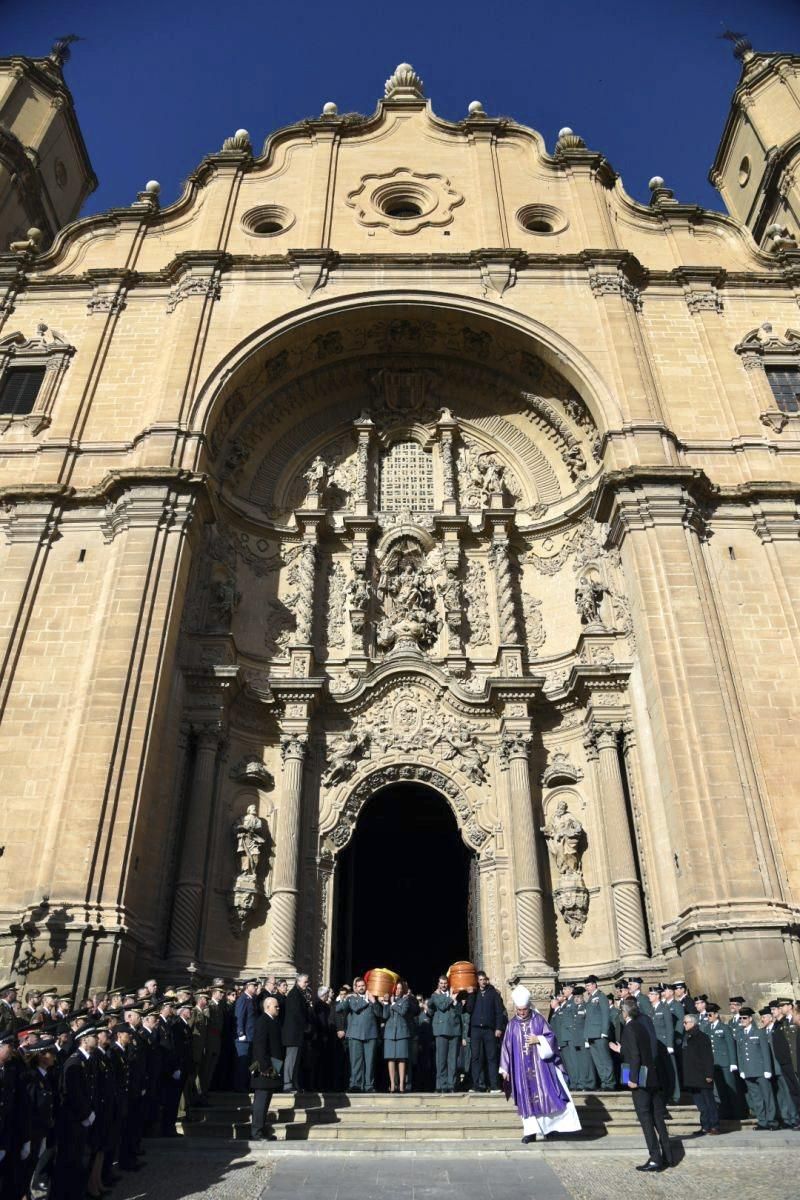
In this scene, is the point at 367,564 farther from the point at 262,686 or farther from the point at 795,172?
the point at 795,172

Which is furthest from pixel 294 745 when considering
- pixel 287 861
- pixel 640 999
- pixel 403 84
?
pixel 403 84

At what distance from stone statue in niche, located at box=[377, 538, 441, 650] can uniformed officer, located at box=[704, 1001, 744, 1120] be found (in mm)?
9285

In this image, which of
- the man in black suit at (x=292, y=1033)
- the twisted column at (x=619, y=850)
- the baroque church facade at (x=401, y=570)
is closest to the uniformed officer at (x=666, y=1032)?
the baroque church facade at (x=401, y=570)

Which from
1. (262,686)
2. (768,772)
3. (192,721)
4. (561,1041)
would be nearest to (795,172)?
(768,772)

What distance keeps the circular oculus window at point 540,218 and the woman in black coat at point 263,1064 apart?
19.8 metres

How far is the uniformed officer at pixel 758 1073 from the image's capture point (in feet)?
30.1

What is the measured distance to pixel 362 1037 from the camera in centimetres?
1088

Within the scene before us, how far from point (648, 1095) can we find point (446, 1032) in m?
3.78

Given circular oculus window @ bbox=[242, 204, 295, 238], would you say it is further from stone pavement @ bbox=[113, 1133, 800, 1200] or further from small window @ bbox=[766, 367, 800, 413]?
stone pavement @ bbox=[113, 1133, 800, 1200]

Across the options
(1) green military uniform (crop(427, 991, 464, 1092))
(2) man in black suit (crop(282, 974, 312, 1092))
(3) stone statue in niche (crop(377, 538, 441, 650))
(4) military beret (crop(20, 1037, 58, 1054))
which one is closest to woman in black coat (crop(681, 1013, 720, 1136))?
(1) green military uniform (crop(427, 991, 464, 1092))

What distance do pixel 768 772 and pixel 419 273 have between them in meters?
13.7

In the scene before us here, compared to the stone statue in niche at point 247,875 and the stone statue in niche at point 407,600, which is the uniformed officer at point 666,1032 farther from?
the stone statue in niche at point 407,600

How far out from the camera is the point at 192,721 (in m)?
15.8

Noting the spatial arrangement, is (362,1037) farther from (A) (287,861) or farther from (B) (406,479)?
(B) (406,479)
